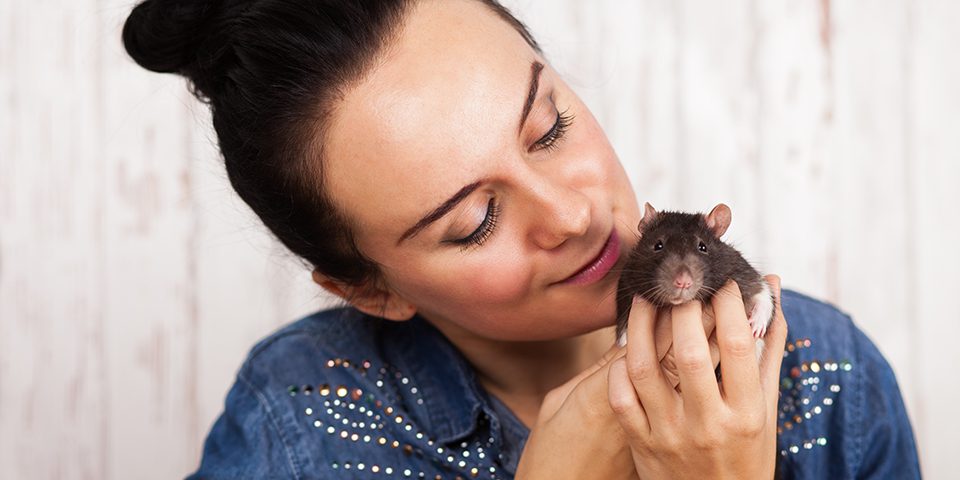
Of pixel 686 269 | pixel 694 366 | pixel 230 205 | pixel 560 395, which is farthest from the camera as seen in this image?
pixel 230 205

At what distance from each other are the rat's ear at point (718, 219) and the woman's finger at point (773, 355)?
16cm

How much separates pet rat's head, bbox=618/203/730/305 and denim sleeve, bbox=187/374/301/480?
0.99 metres

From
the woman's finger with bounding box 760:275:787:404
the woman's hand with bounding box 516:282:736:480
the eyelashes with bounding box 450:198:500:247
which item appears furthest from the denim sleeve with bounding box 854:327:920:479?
the eyelashes with bounding box 450:198:500:247

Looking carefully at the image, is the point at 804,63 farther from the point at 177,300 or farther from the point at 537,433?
the point at 177,300

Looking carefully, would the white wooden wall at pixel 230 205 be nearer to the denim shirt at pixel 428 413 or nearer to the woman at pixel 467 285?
the denim shirt at pixel 428 413

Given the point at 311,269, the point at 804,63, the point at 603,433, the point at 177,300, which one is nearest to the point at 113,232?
the point at 177,300

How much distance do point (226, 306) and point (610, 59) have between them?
1671 mm

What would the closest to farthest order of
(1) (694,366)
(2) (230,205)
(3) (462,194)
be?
(1) (694,366), (3) (462,194), (2) (230,205)

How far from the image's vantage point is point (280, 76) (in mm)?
2158

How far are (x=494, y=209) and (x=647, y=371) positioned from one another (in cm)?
47

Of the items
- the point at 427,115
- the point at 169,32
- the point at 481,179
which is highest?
the point at 169,32

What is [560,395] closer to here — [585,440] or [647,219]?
[585,440]

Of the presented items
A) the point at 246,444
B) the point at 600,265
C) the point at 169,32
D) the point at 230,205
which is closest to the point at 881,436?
the point at 600,265

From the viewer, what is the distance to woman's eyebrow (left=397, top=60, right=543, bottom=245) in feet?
6.68
